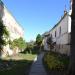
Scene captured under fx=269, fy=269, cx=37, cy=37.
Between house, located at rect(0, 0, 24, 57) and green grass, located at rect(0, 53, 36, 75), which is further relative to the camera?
house, located at rect(0, 0, 24, 57)

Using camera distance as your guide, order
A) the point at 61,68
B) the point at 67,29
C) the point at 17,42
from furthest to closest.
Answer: the point at 17,42
the point at 67,29
the point at 61,68

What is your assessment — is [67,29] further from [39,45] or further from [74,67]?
[39,45]

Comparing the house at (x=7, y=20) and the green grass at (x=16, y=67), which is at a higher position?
the house at (x=7, y=20)

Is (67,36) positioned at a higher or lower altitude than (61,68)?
higher

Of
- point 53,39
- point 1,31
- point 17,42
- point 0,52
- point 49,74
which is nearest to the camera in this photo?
point 49,74

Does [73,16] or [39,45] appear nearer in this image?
[73,16]

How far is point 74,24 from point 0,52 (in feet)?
70.2

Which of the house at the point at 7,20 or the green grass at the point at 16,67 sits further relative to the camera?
the house at the point at 7,20

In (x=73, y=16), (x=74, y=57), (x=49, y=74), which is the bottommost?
(x=49, y=74)

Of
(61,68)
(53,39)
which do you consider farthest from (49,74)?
(53,39)

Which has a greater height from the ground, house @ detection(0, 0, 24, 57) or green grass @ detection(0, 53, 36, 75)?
house @ detection(0, 0, 24, 57)

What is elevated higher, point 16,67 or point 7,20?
point 7,20

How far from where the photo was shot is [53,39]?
201ft

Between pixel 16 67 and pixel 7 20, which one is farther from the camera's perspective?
pixel 7 20
